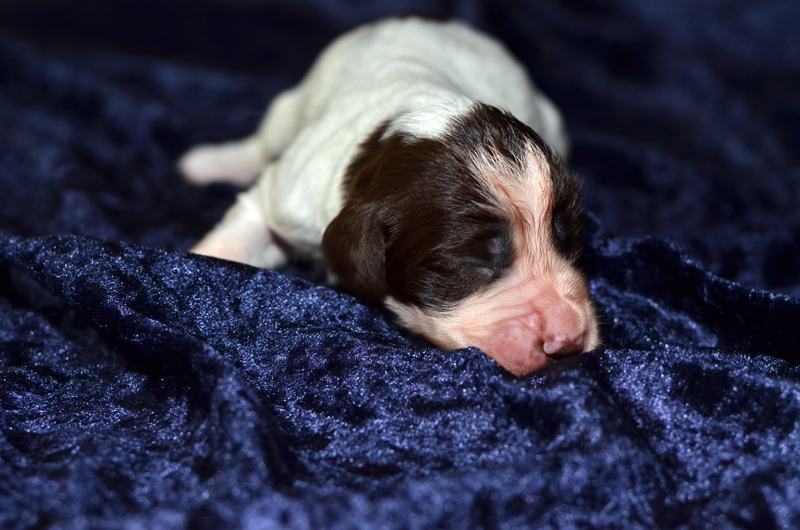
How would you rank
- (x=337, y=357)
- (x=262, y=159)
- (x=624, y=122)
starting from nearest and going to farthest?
(x=337, y=357)
(x=262, y=159)
(x=624, y=122)

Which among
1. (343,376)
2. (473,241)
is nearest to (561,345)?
(473,241)

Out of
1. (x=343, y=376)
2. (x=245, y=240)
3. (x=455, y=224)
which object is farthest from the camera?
(x=245, y=240)

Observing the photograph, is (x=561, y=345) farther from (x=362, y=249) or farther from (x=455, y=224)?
(x=362, y=249)

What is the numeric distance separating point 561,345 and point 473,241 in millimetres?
373

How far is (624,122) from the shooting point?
14.8ft

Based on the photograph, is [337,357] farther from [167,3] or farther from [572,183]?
[167,3]

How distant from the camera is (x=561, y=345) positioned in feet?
6.57

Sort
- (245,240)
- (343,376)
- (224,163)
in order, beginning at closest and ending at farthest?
1. (343,376)
2. (245,240)
3. (224,163)

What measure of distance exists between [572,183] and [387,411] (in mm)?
925

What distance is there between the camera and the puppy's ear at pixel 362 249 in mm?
2145

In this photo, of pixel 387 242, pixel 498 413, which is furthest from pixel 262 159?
pixel 498 413

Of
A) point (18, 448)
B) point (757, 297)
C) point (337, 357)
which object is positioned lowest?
point (18, 448)

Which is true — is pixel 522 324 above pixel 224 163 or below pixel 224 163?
above

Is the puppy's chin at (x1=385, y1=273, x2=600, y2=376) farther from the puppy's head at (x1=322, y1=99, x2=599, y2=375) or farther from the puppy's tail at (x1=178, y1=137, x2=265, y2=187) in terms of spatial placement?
the puppy's tail at (x1=178, y1=137, x2=265, y2=187)
